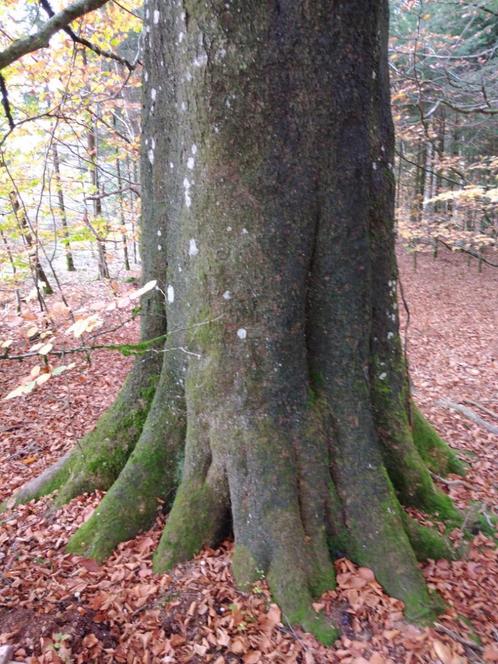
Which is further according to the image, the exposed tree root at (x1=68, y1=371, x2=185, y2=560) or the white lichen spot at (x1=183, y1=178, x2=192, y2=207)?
the exposed tree root at (x1=68, y1=371, x2=185, y2=560)

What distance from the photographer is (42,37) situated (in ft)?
9.19

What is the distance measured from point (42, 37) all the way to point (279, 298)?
2437mm

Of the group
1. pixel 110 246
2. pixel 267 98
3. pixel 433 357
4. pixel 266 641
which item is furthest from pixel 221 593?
pixel 110 246

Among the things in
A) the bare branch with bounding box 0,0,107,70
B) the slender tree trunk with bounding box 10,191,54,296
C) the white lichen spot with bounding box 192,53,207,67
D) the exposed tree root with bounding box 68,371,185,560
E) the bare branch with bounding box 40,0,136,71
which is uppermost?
the bare branch with bounding box 40,0,136,71

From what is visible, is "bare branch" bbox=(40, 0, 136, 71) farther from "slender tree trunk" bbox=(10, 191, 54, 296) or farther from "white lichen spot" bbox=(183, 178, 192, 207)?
"slender tree trunk" bbox=(10, 191, 54, 296)

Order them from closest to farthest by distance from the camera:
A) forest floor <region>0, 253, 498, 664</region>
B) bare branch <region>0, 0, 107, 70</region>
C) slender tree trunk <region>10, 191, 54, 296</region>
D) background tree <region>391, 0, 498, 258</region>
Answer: forest floor <region>0, 253, 498, 664</region>
bare branch <region>0, 0, 107, 70</region>
slender tree trunk <region>10, 191, 54, 296</region>
background tree <region>391, 0, 498, 258</region>

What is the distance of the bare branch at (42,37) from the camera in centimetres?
256

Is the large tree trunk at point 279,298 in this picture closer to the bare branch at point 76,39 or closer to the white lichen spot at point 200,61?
the white lichen spot at point 200,61

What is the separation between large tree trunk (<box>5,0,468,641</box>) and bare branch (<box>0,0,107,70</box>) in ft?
2.16

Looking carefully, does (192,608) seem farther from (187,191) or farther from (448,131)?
(448,131)

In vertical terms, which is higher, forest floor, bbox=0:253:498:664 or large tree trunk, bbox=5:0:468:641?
large tree trunk, bbox=5:0:468:641

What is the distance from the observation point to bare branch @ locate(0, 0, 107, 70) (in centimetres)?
256

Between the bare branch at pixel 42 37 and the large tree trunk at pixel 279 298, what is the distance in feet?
2.16

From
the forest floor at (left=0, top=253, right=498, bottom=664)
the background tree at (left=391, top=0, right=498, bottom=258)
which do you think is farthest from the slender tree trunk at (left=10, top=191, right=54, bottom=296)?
the background tree at (left=391, top=0, right=498, bottom=258)
